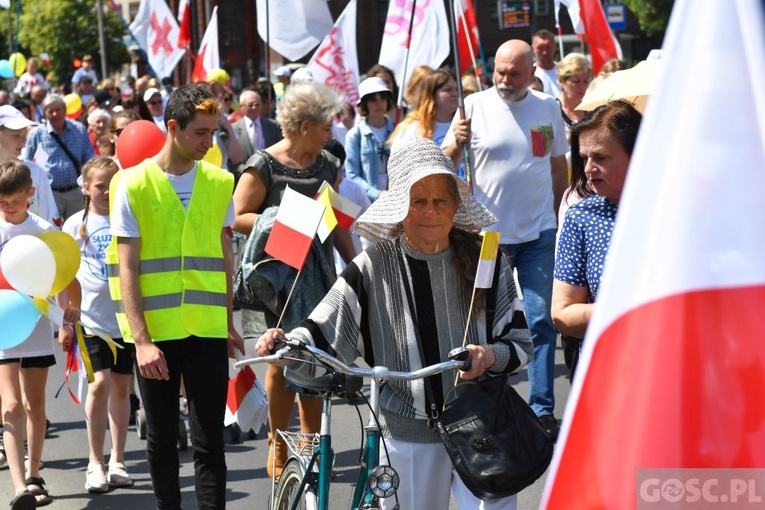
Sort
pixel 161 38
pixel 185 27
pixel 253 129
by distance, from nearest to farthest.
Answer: pixel 253 129, pixel 161 38, pixel 185 27

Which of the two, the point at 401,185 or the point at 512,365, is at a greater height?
the point at 401,185

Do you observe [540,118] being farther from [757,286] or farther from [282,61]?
[282,61]

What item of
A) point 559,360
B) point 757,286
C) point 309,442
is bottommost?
point 559,360

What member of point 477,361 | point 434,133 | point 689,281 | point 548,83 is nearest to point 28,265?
point 477,361

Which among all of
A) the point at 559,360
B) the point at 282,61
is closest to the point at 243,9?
the point at 282,61

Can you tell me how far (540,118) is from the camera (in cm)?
719

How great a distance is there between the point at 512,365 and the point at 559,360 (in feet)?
19.4

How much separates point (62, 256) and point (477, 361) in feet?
10.1

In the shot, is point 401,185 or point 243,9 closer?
point 401,185

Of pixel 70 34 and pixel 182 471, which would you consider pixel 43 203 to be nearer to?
pixel 182 471

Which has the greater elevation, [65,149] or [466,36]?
[466,36]

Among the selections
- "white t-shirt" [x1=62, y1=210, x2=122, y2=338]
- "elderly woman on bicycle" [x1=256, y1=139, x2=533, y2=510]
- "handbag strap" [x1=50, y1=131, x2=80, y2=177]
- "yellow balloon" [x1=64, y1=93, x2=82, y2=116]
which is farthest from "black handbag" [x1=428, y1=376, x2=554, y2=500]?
"yellow balloon" [x1=64, y1=93, x2=82, y2=116]

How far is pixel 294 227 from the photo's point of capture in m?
4.29

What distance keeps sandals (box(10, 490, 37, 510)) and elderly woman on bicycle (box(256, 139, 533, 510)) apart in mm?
2599
